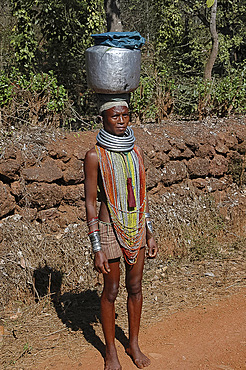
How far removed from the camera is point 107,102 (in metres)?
3.07

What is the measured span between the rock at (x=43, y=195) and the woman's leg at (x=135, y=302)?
203 cm

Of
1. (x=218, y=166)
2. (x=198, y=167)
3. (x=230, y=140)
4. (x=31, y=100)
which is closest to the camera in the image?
(x=31, y=100)

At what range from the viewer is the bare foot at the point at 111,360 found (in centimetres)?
314

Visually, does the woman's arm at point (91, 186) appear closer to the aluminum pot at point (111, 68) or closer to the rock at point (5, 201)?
the aluminum pot at point (111, 68)

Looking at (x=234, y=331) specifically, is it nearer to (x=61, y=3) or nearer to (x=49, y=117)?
(x=49, y=117)

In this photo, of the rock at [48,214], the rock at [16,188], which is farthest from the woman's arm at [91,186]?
the rock at [48,214]

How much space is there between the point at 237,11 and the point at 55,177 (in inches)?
463

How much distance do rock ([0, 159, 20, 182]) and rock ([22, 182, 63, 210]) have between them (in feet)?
0.70

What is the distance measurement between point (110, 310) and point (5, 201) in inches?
79.2

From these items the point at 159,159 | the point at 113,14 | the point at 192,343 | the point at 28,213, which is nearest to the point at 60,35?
the point at 113,14

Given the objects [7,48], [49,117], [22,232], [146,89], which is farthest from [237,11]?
[22,232]

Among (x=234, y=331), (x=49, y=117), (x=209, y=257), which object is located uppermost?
(x=49, y=117)

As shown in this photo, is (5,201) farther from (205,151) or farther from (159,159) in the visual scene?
(205,151)

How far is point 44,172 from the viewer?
5039mm
